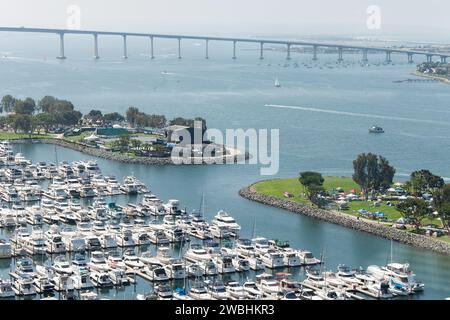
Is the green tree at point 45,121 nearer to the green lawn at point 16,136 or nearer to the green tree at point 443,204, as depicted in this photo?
the green lawn at point 16,136

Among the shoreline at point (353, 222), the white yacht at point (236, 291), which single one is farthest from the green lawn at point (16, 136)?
the white yacht at point (236, 291)

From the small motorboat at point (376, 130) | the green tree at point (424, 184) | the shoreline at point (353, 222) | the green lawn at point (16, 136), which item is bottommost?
the small motorboat at point (376, 130)

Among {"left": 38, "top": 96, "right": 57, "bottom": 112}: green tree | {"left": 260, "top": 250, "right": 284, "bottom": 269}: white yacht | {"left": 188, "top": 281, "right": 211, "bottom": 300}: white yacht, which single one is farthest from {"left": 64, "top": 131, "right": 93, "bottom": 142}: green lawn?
{"left": 188, "top": 281, "right": 211, "bottom": 300}: white yacht

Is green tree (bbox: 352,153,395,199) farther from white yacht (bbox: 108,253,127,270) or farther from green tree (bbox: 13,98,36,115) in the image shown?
green tree (bbox: 13,98,36,115)

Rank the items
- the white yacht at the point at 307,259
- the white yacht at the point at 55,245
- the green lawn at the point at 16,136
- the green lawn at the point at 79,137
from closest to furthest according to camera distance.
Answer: the white yacht at the point at 307,259, the white yacht at the point at 55,245, the green lawn at the point at 79,137, the green lawn at the point at 16,136

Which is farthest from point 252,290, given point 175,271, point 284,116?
point 284,116

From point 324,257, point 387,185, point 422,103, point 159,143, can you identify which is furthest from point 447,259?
point 422,103

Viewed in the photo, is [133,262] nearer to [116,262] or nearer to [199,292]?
[116,262]

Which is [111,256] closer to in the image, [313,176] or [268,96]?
[313,176]
